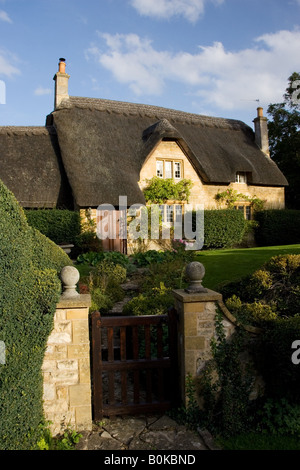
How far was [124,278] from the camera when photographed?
32.5 feet

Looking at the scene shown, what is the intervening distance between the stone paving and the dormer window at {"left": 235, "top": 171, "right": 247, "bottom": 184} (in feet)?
59.9

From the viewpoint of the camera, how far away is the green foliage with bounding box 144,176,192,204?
17547 millimetres

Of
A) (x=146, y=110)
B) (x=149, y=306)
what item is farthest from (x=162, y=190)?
(x=149, y=306)

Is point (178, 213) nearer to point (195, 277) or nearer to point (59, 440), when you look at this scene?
point (195, 277)

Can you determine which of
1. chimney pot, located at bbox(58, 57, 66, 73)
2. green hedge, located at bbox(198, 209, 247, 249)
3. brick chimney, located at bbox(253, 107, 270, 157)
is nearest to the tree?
brick chimney, located at bbox(253, 107, 270, 157)

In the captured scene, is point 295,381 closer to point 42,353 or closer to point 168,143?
point 42,353

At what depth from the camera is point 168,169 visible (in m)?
18.5

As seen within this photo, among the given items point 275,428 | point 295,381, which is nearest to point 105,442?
point 275,428

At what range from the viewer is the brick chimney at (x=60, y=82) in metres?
18.5

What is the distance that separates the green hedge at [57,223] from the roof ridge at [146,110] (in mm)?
6492

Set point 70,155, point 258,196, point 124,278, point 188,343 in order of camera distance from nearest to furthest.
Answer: point 188,343
point 124,278
point 70,155
point 258,196

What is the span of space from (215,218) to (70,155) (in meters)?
7.74

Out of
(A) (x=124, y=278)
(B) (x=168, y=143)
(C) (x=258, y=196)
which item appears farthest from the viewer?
(C) (x=258, y=196)

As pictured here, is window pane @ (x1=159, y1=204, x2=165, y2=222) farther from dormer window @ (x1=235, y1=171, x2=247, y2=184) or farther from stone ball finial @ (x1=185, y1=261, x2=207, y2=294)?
stone ball finial @ (x1=185, y1=261, x2=207, y2=294)
